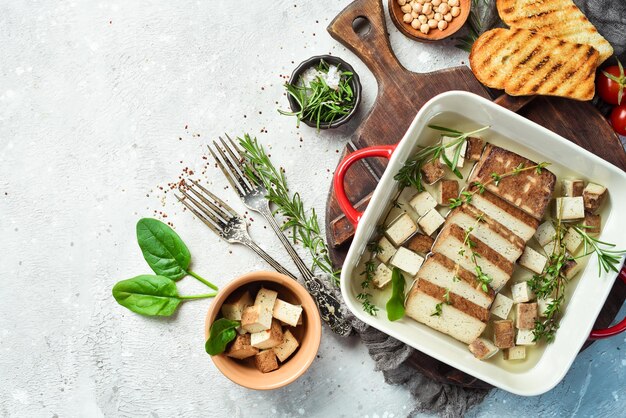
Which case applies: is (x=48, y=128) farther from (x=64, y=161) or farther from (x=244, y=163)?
(x=244, y=163)

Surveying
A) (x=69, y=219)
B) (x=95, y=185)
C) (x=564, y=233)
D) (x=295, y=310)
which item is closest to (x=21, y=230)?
(x=69, y=219)

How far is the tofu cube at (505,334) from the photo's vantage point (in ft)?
6.59

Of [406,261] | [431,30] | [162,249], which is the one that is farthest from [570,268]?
[162,249]

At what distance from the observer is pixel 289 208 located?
2.15 metres

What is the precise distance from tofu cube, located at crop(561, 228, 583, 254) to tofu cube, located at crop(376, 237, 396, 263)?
1.89ft

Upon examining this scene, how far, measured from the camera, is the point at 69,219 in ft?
7.50

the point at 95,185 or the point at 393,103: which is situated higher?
the point at 95,185

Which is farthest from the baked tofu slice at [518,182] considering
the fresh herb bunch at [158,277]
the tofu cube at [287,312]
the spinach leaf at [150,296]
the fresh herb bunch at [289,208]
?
the spinach leaf at [150,296]

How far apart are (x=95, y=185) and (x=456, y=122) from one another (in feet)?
4.29

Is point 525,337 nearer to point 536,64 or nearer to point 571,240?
point 571,240

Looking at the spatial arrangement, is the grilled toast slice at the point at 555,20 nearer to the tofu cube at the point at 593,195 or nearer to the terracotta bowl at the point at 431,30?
the terracotta bowl at the point at 431,30

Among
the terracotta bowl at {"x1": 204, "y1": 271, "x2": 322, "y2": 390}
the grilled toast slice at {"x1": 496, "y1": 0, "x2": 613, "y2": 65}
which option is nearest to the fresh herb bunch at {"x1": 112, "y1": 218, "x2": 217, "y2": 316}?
the terracotta bowl at {"x1": 204, "y1": 271, "x2": 322, "y2": 390}

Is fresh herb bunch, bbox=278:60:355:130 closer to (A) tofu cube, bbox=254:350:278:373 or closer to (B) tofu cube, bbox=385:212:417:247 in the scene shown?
(B) tofu cube, bbox=385:212:417:247

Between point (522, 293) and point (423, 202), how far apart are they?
445 mm
